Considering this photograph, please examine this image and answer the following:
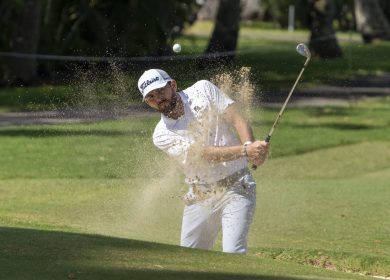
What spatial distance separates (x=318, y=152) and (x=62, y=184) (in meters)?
5.38

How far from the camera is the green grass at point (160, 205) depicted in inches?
308

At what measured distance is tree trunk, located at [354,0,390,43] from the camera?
4331 cm

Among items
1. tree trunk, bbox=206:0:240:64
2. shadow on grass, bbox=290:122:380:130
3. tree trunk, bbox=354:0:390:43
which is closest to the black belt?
shadow on grass, bbox=290:122:380:130

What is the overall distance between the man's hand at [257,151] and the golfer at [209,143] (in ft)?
0.25

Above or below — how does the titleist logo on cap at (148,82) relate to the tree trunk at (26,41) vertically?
below

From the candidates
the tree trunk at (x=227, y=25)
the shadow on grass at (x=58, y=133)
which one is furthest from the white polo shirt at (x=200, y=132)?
the tree trunk at (x=227, y=25)

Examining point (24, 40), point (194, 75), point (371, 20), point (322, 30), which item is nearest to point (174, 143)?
point (194, 75)

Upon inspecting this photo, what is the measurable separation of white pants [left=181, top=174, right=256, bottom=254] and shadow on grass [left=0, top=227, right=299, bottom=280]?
473 millimetres

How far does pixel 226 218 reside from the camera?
9062 mm

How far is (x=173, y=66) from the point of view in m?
22.3

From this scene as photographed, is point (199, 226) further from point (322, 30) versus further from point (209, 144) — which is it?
point (322, 30)

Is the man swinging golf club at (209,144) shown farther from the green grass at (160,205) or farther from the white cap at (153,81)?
the green grass at (160,205)

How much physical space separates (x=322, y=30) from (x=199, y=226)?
27.9 m

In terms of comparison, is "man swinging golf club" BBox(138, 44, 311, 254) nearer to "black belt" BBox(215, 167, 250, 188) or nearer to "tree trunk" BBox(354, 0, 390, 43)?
"black belt" BBox(215, 167, 250, 188)
